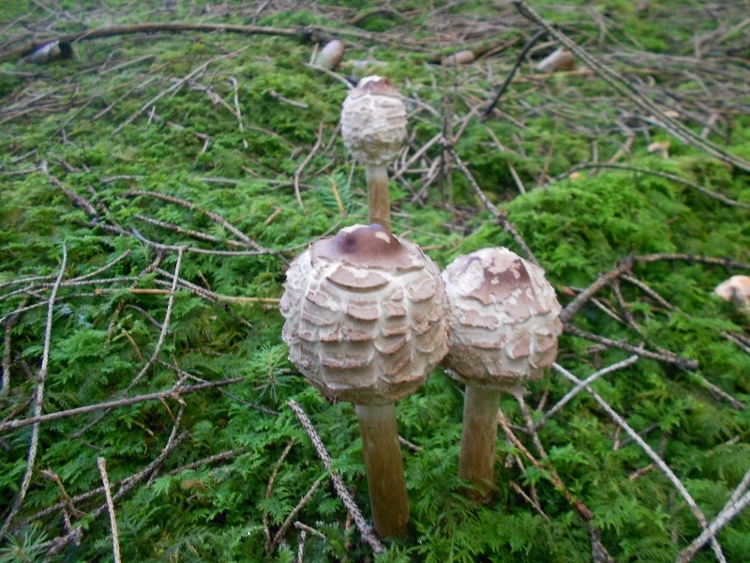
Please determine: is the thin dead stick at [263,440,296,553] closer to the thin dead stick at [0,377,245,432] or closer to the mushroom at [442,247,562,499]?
the thin dead stick at [0,377,245,432]

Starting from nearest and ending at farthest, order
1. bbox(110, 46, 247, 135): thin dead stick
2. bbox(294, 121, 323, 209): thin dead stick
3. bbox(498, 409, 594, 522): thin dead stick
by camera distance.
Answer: bbox(498, 409, 594, 522): thin dead stick < bbox(294, 121, 323, 209): thin dead stick < bbox(110, 46, 247, 135): thin dead stick

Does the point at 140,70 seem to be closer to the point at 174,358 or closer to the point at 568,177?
the point at 174,358

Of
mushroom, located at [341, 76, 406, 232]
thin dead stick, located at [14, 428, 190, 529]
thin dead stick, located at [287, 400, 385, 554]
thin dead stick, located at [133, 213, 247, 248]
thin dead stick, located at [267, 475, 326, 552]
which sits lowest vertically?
thin dead stick, located at [267, 475, 326, 552]

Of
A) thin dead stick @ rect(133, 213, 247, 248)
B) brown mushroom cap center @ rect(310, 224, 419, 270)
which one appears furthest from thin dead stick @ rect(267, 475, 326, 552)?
thin dead stick @ rect(133, 213, 247, 248)

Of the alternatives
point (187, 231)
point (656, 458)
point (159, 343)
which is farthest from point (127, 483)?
point (656, 458)

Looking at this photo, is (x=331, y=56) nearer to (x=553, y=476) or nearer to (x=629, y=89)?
(x=629, y=89)

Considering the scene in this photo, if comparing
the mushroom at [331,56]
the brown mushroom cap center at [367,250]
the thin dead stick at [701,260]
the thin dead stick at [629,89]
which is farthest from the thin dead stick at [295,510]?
the mushroom at [331,56]
